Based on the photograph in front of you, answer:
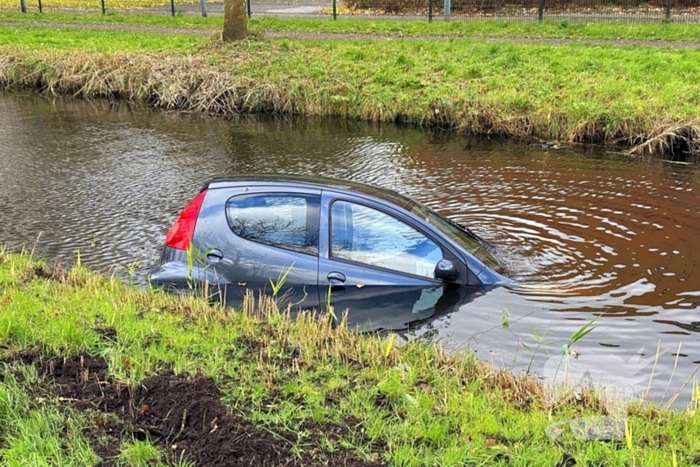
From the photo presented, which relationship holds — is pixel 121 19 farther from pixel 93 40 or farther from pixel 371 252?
pixel 371 252

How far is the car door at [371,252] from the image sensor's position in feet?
20.4

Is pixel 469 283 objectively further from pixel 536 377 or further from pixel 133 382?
pixel 133 382

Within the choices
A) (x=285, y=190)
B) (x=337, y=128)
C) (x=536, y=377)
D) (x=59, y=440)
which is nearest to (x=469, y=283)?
(x=536, y=377)

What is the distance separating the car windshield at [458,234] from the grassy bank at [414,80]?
23.5ft

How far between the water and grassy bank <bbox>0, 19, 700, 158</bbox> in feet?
2.63

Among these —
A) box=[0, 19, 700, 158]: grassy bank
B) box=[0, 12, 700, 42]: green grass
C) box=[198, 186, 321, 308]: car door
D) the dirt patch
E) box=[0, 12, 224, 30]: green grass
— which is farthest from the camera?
box=[0, 12, 224, 30]: green grass

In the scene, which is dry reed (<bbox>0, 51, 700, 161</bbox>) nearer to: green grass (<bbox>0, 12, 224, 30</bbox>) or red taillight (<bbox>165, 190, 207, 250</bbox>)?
green grass (<bbox>0, 12, 224, 30</bbox>)

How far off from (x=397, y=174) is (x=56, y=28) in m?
Answer: 19.5

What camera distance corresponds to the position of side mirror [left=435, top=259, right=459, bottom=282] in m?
6.31

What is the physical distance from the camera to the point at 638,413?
14.6ft

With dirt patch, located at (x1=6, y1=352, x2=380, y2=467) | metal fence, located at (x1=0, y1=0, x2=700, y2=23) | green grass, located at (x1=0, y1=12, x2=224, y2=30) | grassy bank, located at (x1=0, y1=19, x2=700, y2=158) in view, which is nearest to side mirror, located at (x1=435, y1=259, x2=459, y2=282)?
dirt patch, located at (x1=6, y1=352, x2=380, y2=467)

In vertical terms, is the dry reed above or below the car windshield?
above

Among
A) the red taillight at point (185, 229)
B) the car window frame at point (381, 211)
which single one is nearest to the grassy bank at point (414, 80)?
the car window frame at point (381, 211)

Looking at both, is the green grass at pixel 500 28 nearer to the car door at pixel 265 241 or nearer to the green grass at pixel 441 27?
the green grass at pixel 441 27
